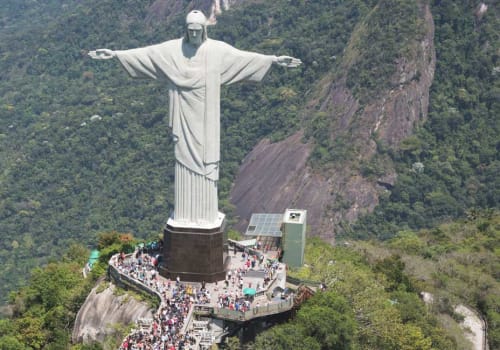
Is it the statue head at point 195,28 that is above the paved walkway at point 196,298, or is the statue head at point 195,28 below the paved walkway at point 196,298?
above

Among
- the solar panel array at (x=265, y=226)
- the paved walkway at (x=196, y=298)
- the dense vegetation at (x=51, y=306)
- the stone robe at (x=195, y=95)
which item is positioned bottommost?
the dense vegetation at (x=51, y=306)

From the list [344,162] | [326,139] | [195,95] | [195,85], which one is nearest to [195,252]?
[195,95]

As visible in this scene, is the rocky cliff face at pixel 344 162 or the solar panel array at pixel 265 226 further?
the rocky cliff face at pixel 344 162

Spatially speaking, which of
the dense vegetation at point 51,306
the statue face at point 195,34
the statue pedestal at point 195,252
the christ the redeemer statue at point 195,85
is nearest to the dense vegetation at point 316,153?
the dense vegetation at point 51,306

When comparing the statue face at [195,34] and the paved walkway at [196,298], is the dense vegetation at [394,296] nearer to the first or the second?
the paved walkway at [196,298]

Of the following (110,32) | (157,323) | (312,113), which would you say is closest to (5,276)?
(312,113)

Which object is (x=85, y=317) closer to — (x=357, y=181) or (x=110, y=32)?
(x=357, y=181)

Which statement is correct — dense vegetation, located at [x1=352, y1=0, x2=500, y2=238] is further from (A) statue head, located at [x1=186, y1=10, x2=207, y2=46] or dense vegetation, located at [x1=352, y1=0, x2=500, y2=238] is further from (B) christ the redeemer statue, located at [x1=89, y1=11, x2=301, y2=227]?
(A) statue head, located at [x1=186, y1=10, x2=207, y2=46]

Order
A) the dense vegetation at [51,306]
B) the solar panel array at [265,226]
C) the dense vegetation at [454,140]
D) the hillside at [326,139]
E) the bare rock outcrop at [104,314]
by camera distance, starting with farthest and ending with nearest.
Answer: the hillside at [326,139], the dense vegetation at [454,140], the solar panel array at [265,226], the dense vegetation at [51,306], the bare rock outcrop at [104,314]
